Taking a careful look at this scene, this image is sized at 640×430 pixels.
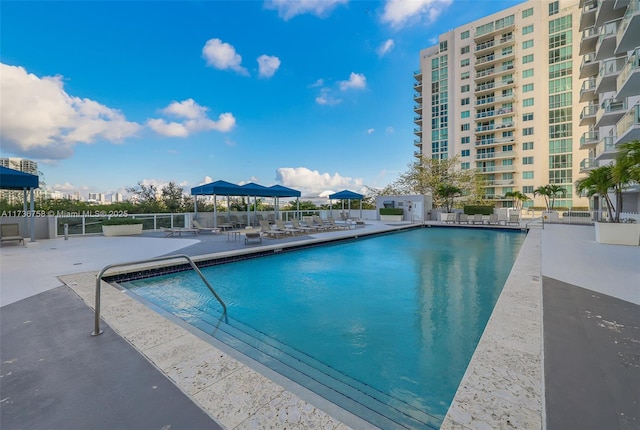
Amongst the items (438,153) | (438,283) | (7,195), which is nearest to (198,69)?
(7,195)

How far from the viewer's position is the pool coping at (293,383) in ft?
5.70

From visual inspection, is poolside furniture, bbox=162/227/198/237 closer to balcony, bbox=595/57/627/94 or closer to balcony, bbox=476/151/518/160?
balcony, bbox=595/57/627/94

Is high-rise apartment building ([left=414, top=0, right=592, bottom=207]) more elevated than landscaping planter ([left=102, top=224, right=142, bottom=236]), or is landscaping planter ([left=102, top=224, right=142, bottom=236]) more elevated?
high-rise apartment building ([left=414, top=0, right=592, bottom=207])

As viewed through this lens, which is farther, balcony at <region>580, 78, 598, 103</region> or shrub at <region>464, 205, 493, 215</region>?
shrub at <region>464, 205, 493, 215</region>

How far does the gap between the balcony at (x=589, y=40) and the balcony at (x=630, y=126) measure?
11.7m

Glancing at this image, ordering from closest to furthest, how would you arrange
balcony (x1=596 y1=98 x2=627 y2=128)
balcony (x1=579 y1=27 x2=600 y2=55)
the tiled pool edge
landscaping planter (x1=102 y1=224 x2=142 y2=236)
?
the tiled pool edge → landscaping planter (x1=102 y1=224 x2=142 y2=236) → balcony (x1=596 y1=98 x2=627 y2=128) → balcony (x1=579 y1=27 x2=600 y2=55)

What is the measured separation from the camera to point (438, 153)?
42031mm

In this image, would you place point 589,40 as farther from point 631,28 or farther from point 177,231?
point 177,231

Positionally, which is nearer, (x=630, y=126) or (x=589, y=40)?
(x=630, y=126)

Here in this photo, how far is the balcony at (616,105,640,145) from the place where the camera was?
10.5 m

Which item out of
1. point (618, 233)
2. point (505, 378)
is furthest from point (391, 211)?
point (505, 378)

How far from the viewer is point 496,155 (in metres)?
36.6

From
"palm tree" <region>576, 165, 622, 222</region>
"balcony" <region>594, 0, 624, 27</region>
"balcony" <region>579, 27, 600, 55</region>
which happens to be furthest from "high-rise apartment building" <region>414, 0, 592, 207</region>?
"palm tree" <region>576, 165, 622, 222</region>

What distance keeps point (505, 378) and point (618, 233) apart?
10547 mm
